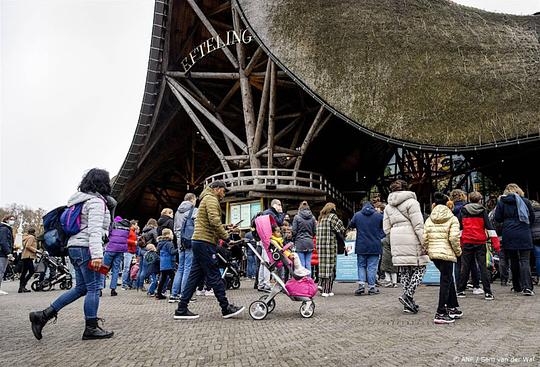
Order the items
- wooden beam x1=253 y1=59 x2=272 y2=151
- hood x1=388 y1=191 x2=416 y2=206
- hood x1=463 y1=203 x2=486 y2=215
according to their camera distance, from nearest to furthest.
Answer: hood x1=388 y1=191 x2=416 y2=206, hood x1=463 y1=203 x2=486 y2=215, wooden beam x1=253 y1=59 x2=272 y2=151

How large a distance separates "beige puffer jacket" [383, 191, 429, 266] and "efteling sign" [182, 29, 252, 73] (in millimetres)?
15307

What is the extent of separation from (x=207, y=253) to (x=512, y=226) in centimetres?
559

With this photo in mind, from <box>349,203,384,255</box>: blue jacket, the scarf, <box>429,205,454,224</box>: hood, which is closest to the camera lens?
<box>429,205,454,224</box>: hood

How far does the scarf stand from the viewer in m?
8.26

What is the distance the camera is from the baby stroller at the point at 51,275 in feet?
43.8

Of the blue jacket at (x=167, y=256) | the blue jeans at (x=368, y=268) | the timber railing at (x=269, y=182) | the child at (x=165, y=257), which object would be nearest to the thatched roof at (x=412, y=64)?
the timber railing at (x=269, y=182)

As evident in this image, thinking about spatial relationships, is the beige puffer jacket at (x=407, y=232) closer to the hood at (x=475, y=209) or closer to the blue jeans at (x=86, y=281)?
the hood at (x=475, y=209)

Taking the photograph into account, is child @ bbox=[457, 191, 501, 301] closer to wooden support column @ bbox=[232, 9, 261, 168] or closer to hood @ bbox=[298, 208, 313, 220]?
hood @ bbox=[298, 208, 313, 220]

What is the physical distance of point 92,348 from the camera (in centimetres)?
457

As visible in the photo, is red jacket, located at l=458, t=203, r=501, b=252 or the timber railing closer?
red jacket, located at l=458, t=203, r=501, b=252

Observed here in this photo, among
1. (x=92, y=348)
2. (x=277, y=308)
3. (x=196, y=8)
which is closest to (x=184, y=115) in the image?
(x=196, y=8)

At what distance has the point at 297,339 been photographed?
476cm

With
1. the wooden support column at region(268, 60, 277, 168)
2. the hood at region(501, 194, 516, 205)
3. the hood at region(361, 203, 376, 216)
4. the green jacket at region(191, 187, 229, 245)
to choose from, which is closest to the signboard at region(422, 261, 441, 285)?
the hood at region(361, 203, 376, 216)

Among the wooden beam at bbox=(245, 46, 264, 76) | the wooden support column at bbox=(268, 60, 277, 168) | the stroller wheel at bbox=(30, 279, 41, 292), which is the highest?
the wooden beam at bbox=(245, 46, 264, 76)
